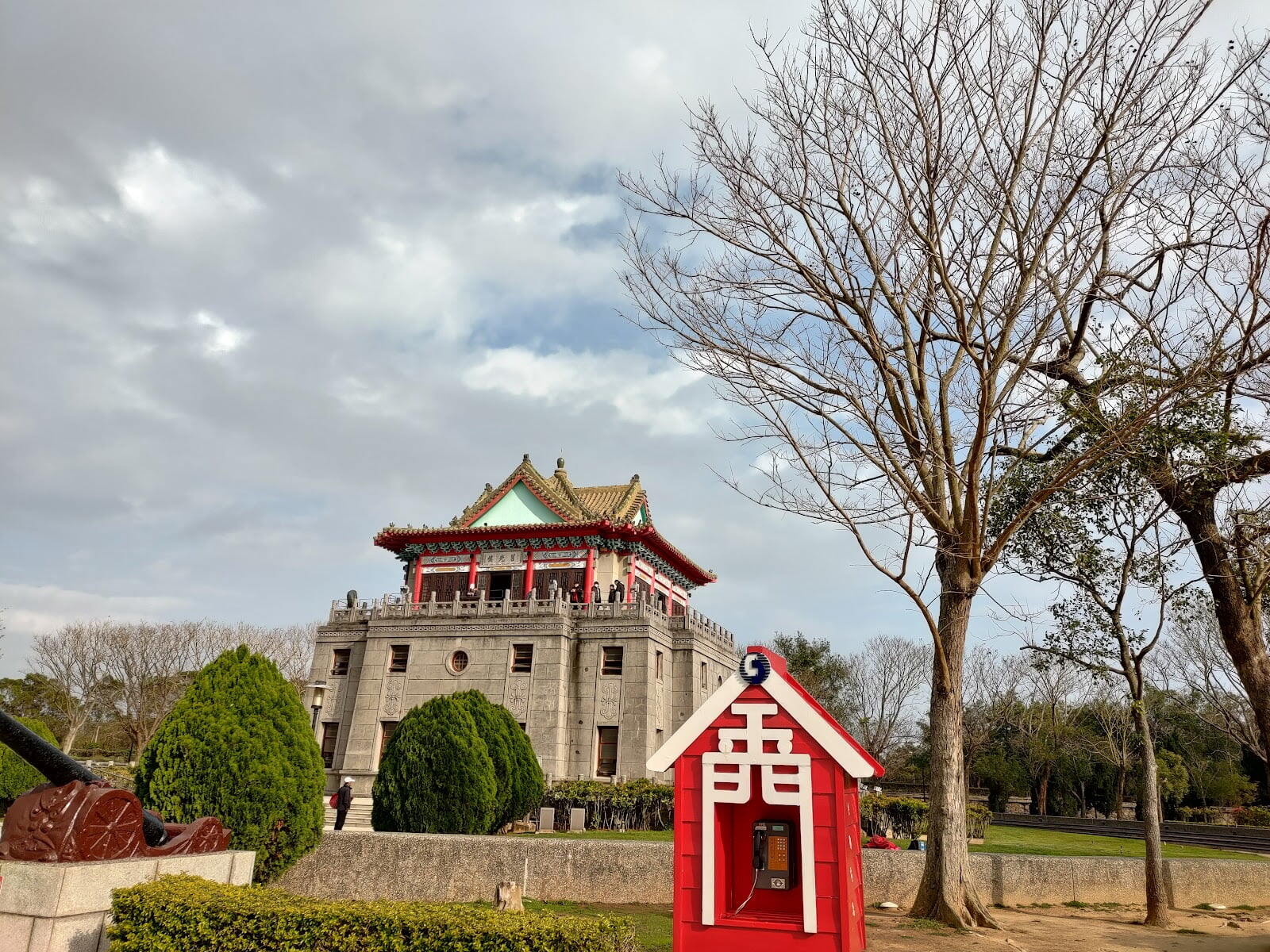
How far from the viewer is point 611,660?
89.3 feet

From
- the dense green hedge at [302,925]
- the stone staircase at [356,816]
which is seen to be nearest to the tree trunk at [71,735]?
the stone staircase at [356,816]

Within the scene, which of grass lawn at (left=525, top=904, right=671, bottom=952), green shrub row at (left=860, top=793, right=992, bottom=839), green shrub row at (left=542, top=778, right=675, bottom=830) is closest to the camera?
grass lawn at (left=525, top=904, right=671, bottom=952)

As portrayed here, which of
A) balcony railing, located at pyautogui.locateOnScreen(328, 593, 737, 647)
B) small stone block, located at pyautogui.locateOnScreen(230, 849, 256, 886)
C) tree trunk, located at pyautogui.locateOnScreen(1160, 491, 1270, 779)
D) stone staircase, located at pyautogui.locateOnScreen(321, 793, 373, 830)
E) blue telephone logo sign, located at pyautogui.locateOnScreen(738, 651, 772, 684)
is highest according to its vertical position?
balcony railing, located at pyautogui.locateOnScreen(328, 593, 737, 647)

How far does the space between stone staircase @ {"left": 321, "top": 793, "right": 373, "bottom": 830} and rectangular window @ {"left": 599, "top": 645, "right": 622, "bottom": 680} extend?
7939mm

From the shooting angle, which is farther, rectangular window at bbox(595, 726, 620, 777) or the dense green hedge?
rectangular window at bbox(595, 726, 620, 777)

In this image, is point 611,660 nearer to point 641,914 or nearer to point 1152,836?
point 1152,836

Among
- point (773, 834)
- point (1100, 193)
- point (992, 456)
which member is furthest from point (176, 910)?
point (1100, 193)

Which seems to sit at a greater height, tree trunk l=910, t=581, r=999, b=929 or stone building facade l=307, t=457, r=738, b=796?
stone building facade l=307, t=457, r=738, b=796

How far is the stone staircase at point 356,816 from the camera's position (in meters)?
20.4

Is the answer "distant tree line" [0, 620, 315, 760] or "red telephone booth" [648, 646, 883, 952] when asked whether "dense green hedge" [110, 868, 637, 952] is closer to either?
"red telephone booth" [648, 646, 883, 952]

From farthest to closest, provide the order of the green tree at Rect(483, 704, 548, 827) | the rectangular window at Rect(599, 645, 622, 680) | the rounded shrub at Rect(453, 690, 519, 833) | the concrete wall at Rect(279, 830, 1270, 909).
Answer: the rectangular window at Rect(599, 645, 622, 680) → the green tree at Rect(483, 704, 548, 827) → the rounded shrub at Rect(453, 690, 519, 833) → the concrete wall at Rect(279, 830, 1270, 909)

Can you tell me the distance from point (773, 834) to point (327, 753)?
2567cm

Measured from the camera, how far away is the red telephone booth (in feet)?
20.1

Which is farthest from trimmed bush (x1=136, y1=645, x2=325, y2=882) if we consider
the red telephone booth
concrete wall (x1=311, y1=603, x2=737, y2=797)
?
concrete wall (x1=311, y1=603, x2=737, y2=797)
